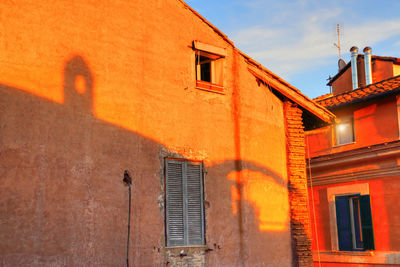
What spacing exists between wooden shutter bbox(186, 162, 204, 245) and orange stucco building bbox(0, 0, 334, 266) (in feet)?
0.08

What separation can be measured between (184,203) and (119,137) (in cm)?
183

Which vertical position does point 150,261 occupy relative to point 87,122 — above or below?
below

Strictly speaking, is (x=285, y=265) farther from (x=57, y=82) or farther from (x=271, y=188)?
(x=57, y=82)

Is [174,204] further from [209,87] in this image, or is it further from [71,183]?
[209,87]

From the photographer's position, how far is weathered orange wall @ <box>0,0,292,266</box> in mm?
8062

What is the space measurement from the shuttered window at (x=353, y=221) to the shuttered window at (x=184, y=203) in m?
8.22

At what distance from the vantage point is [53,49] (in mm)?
8695

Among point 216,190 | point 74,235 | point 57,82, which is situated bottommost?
point 74,235

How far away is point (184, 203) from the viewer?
32.1 feet

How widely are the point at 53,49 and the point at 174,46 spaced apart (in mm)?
2630

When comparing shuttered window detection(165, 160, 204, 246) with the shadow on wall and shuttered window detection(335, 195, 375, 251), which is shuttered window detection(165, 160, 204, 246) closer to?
the shadow on wall

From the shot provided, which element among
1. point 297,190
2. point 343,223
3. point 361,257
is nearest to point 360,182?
point 343,223

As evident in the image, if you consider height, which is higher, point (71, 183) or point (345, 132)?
point (345, 132)

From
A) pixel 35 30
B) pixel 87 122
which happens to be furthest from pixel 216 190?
pixel 35 30
